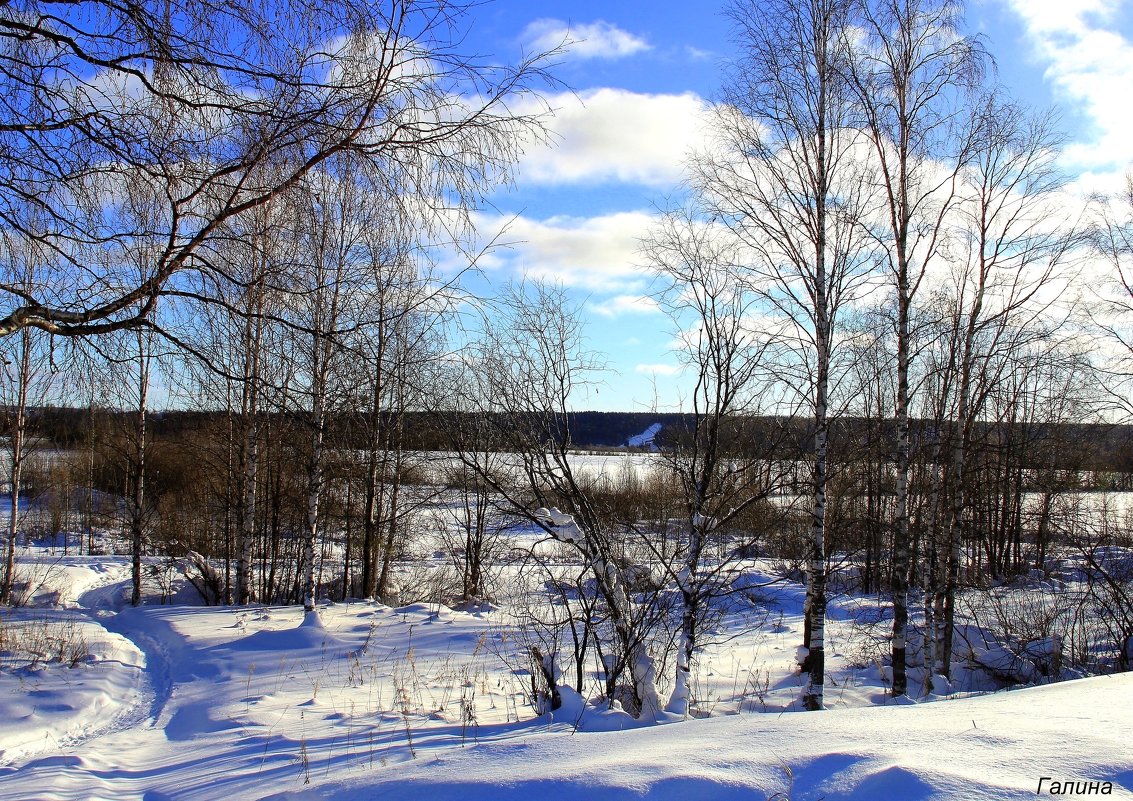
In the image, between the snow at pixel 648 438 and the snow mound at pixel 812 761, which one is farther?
the snow at pixel 648 438

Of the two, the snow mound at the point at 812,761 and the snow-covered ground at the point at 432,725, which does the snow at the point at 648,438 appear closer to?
the snow-covered ground at the point at 432,725

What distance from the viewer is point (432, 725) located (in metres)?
6.79

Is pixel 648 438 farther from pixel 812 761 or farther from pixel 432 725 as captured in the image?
pixel 812 761

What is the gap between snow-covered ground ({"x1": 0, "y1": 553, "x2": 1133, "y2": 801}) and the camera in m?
2.77

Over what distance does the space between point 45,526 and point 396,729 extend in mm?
29578

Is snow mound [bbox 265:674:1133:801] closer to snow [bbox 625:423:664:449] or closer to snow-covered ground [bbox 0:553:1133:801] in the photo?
snow-covered ground [bbox 0:553:1133:801]

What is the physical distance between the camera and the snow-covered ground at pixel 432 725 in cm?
277

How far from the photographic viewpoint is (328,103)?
3.18 m

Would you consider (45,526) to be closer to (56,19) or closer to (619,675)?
(619,675)

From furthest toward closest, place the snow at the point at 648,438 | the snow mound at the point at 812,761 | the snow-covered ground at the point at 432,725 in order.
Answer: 1. the snow at the point at 648,438
2. the snow-covered ground at the point at 432,725
3. the snow mound at the point at 812,761

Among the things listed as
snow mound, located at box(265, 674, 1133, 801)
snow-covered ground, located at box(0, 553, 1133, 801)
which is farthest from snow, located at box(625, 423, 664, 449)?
snow mound, located at box(265, 674, 1133, 801)

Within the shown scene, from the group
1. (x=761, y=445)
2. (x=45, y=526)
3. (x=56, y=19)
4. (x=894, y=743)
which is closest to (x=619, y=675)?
(x=761, y=445)

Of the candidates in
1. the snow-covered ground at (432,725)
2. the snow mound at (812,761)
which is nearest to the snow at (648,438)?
the snow-covered ground at (432,725)

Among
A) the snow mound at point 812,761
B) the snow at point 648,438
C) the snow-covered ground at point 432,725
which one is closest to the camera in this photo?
the snow mound at point 812,761
